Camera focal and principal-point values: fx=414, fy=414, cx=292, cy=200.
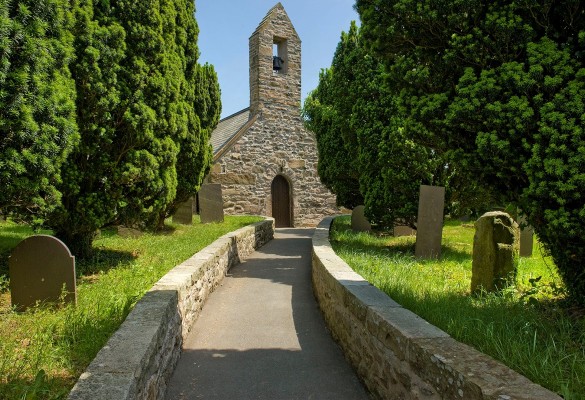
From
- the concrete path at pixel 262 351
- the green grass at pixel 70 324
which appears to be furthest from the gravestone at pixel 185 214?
the concrete path at pixel 262 351

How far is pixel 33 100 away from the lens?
4512 mm

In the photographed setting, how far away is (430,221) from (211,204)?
841cm

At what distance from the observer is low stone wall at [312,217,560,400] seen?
2225mm

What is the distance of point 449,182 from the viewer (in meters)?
9.31

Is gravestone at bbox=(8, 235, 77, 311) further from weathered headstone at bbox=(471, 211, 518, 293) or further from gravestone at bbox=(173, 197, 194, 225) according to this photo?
gravestone at bbox=(173, 197, 194, 225)

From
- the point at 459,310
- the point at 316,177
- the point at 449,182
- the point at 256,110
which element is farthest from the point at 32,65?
the point at 316,177

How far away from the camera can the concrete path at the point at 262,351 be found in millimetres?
3799

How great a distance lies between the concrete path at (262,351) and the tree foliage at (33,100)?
2623mm

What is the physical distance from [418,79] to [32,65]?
422 centimetres

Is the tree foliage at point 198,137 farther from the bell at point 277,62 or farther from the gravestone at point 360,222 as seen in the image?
the bell at point 277,62

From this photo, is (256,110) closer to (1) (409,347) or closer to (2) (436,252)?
(2) (436,252)

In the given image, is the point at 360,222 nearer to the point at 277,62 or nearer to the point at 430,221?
the point at 430,221

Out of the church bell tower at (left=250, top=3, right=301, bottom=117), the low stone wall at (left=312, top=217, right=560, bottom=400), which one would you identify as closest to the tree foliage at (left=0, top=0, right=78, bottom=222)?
the low stone wall at (left=312, top=217, right=560, bottom=400)

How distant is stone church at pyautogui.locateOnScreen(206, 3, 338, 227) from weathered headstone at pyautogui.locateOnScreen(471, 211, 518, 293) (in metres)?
13.9
